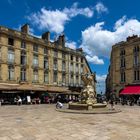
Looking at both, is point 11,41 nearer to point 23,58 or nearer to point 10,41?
point 10,41

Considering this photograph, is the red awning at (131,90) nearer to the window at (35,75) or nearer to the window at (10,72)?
the window at (35,75)

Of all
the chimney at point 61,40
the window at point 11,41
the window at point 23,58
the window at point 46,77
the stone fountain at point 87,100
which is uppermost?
the chimney at point 61,40

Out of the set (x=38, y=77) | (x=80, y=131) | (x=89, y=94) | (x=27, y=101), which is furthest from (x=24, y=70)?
(x=80, y=131)

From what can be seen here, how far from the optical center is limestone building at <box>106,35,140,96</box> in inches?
1544

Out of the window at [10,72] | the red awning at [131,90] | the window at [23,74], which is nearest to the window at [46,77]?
the window at [23,74]

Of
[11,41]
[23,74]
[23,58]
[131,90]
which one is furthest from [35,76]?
[131,90]

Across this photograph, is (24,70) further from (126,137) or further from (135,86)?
(126,137)

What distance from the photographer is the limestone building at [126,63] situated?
39.2 m

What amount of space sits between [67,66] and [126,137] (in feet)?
110

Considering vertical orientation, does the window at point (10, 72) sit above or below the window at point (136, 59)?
below

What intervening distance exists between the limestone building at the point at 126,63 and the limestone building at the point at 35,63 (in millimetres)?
6698

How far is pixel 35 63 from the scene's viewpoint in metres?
37.2

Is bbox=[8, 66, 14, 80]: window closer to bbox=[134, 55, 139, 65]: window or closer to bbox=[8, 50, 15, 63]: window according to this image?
bbox=[8, 50, 15, 63]: window

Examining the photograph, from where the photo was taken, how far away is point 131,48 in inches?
1583
